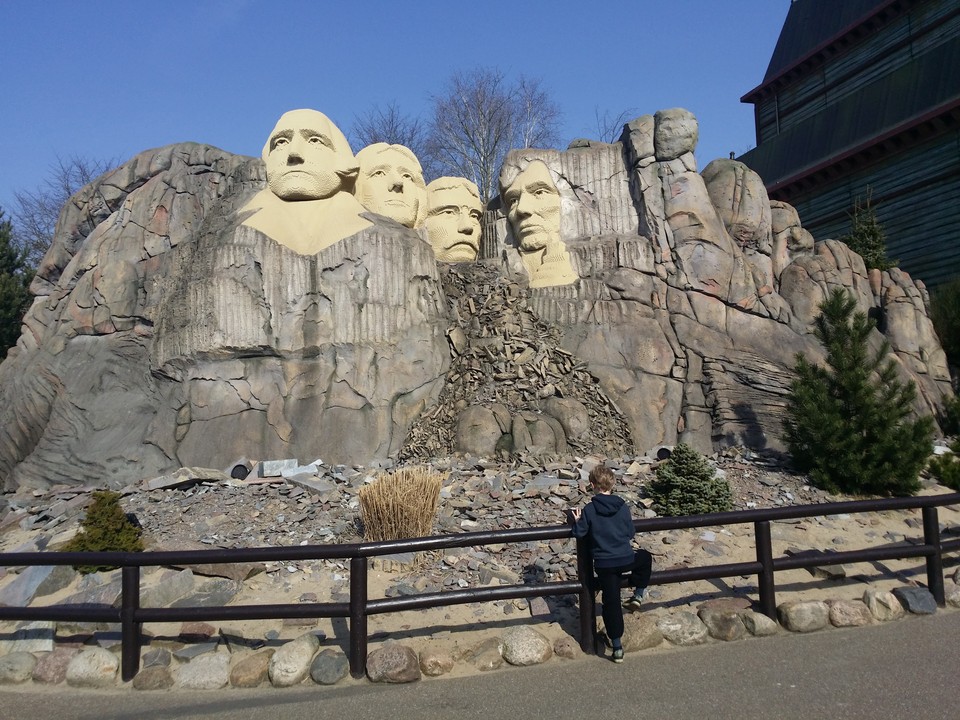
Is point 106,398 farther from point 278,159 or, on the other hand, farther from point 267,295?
point 278,159

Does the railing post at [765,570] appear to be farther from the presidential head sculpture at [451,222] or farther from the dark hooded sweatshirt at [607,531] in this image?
the presidential head sculpture at [451,222]

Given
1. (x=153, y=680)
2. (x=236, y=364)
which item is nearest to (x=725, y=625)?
(x=153, y=680)

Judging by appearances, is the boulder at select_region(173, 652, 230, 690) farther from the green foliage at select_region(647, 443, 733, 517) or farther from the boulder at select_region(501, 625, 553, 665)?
the green foliage at select_region(647, 443, 733, 517)

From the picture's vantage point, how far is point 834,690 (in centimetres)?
379

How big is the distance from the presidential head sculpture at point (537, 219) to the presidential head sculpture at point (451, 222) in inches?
28.3

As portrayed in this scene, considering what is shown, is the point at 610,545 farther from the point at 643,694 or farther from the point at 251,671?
the point at 251,671

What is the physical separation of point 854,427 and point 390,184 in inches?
302

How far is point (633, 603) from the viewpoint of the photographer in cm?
475

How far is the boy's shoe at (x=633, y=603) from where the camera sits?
468 cm

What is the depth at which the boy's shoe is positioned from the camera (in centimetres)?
468

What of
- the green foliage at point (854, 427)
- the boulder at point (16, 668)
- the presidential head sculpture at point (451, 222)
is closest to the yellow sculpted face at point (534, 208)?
the presidential head sculpture at point (451, 222)

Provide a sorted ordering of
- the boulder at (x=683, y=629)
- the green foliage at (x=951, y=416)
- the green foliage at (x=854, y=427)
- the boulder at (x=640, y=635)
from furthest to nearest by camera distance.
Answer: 1. the green foliage at (x=951, y=416)
2. the green foliage at (x=854, y=427)
3. the boulder at (x=683, y=629)
4. the boulder at (x=640, y=635)

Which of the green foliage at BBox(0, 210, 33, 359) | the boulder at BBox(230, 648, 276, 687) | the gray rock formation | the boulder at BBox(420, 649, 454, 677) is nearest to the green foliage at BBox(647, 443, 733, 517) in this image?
the gray rock formation

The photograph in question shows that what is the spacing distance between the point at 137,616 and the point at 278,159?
8.16 metres
